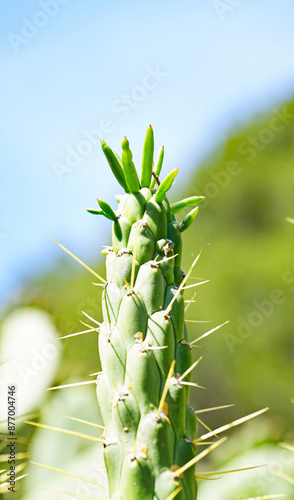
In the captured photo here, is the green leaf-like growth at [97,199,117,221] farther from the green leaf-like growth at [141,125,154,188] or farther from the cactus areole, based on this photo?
the green leaf-like growth at [141,125,154,188]

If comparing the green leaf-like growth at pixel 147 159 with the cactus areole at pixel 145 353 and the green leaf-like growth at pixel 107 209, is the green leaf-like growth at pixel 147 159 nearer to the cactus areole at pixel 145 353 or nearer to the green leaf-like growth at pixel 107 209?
the cactus areole at pixel 145 353

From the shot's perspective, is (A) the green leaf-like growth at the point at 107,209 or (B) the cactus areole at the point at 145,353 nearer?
(B) the cactus areole at the point at 145,353

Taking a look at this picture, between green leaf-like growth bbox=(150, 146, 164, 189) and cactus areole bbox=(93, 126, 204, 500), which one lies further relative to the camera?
green leaf-like growth bbox=(150, 146, 164, 189)

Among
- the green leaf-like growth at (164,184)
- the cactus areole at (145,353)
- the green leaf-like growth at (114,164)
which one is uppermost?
the green leaf-like growth at (114,164)

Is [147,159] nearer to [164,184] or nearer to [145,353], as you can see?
[164,184]

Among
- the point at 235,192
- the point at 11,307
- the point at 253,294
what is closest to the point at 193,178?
the point at 235,192

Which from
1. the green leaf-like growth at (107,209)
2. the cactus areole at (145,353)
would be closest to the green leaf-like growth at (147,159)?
the cactus areole at (145,353)

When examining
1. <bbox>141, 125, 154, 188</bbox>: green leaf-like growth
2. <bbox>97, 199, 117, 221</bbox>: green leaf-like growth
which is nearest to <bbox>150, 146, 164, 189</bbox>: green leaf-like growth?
<bbox>141, 125, 154, 188</bbox>: green leaf-like growth

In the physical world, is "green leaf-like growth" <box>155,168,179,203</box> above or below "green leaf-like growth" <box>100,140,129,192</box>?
below
